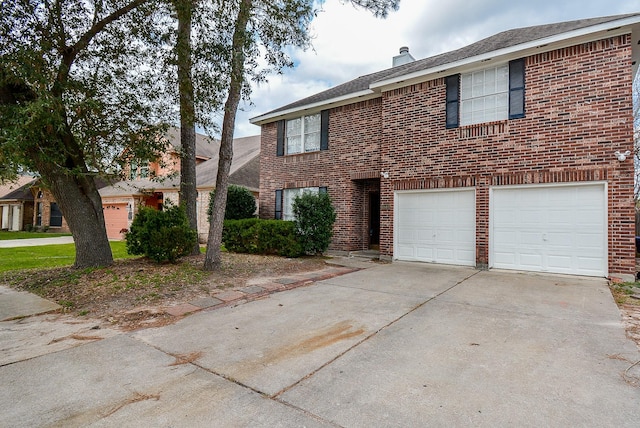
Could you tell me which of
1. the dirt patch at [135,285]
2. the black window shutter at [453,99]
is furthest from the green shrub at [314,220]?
the black window shutter at [453,99]

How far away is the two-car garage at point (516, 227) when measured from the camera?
22.8 ft

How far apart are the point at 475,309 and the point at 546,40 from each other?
6.38 metres

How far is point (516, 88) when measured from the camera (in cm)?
776

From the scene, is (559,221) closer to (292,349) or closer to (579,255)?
(579,255)

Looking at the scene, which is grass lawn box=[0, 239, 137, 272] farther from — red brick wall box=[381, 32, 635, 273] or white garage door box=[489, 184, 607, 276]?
white garage door box=[489, 184, 607, 276]

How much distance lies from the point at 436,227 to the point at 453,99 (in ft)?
11.4

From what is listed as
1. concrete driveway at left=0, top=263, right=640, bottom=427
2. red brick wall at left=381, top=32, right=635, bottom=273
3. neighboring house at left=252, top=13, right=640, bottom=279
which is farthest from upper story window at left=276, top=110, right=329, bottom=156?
concrete driveway at left=0, top=263, right=640, bottom=427

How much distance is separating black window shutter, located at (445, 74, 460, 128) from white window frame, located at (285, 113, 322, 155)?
15.3 feet

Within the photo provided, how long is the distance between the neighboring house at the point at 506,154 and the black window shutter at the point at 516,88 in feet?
0.07

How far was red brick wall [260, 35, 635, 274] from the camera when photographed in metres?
6.69

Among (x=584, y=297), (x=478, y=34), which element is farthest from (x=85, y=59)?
(x=478, y=34)

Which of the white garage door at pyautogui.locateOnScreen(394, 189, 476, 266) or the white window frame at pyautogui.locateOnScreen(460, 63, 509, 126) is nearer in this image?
the white window frame at pyautogui.locateOnScreen(460, 63, 509, 126)

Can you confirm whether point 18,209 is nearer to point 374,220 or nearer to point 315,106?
point 315,106

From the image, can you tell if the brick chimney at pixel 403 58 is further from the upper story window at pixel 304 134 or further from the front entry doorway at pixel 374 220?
the front entry doorway at pixel 374 220
